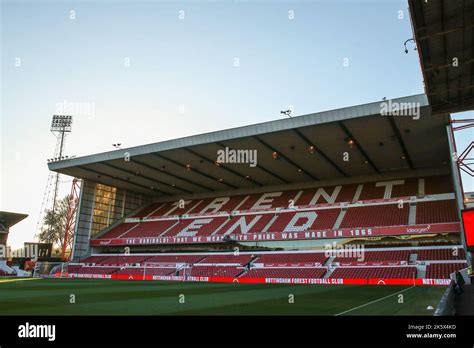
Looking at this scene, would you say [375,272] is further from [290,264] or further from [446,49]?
[446,49]

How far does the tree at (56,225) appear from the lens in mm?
62250

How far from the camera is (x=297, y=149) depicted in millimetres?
28031

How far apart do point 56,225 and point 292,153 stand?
52.2 m

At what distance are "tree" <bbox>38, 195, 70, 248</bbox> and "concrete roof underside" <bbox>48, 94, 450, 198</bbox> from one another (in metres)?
28.4

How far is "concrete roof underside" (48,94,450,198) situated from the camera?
75.7ft

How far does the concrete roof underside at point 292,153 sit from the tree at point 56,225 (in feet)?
93.1

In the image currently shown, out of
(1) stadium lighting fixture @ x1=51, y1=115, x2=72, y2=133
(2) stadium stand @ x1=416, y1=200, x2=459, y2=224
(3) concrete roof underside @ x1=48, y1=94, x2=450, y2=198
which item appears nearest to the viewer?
(3) concrete roof underside @ x1=48, y1=94, x2=450, y2=198
